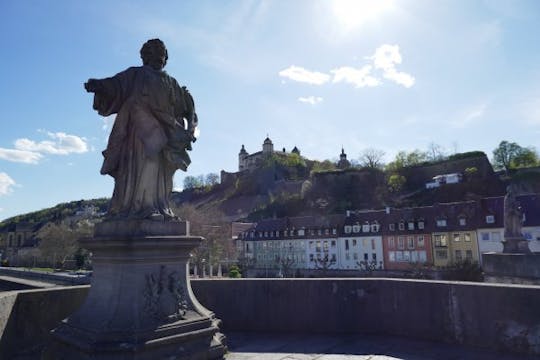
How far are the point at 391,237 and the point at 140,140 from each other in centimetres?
4781

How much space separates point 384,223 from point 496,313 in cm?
4736

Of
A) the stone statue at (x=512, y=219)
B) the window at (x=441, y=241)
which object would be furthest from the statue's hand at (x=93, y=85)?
the window at (x=441, y=241)

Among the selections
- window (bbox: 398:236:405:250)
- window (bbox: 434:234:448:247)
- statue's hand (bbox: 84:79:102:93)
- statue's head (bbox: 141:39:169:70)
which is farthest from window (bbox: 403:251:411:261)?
statue's hand (bbox: 84:79:102:93)

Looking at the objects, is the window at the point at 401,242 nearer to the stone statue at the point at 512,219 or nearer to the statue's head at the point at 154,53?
the stone statue at the point at 512,219

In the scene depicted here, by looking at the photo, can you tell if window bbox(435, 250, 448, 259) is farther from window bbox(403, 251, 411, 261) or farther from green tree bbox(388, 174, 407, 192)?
green tree bbox(388, 174, 407, 192)

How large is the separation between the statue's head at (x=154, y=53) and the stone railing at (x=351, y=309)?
3.26m

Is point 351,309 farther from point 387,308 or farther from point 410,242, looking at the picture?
point 410,242

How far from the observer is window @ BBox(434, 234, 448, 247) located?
44231 millimetres

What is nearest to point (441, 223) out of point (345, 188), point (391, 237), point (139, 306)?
point (391, 237)

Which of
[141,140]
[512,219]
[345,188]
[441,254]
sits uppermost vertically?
[345,188]

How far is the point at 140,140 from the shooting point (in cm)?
405

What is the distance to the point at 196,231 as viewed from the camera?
34.5 m

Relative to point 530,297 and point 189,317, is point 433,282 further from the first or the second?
point 189,317

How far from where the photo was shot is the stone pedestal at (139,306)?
3312mm
